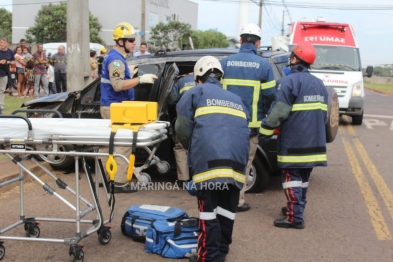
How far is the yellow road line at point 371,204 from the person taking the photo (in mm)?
5500

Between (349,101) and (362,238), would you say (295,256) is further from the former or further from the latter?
(349,101)

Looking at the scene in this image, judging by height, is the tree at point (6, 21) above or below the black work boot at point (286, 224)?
above

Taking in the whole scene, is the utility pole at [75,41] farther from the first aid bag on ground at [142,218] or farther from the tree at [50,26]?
the tree at [50,26]

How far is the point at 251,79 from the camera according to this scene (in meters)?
5.70

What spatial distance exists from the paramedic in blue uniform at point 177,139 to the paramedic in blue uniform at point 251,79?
790 mm

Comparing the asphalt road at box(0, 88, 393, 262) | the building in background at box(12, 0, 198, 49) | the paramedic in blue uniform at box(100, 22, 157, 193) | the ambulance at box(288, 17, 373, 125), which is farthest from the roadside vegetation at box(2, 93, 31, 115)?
the building in background at box(12, 0, 198, 49)

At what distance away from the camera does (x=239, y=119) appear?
14.3ft

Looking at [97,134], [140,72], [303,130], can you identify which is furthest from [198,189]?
[140,72]

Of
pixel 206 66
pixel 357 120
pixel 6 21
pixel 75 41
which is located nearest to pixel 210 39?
pixel 6 21

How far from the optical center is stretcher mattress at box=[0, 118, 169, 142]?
13.8ft

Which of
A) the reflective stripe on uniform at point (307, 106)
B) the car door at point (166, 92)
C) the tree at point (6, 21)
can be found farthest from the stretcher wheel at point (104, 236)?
the tree at point (6, 21)

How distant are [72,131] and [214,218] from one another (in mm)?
1364

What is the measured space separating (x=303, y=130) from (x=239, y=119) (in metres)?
1.33

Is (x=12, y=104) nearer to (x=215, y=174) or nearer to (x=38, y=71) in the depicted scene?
(x=38, y=71)
